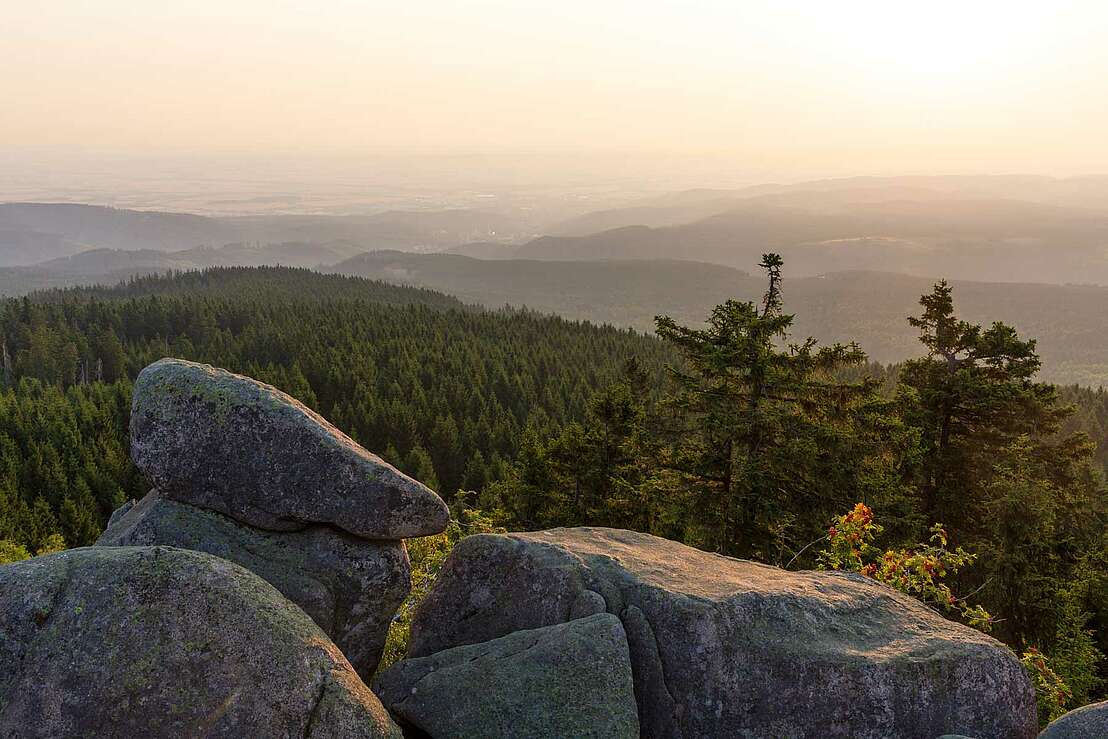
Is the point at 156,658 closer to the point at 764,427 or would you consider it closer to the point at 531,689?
the point at 531,689

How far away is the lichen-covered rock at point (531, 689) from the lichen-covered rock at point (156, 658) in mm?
1448

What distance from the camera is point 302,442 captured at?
10258 mm

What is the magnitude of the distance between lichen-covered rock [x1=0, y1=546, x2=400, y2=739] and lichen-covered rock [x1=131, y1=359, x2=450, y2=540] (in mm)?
2998

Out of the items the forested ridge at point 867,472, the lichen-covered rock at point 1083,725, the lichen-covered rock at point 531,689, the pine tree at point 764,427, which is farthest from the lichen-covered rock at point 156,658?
the pine tree at point 764,427

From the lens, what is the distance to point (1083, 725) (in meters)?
8.28

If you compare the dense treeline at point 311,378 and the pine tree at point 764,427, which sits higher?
the pine tree at point 764,427

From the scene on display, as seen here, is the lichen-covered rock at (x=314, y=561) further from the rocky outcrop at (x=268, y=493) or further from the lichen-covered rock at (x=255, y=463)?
the lichen-covered rock at (x=255, y=463)

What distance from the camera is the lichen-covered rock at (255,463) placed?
10.2 meters

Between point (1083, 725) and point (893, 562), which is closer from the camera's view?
point (1083, 725)

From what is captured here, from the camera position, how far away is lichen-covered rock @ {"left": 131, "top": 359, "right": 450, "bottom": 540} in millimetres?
10219

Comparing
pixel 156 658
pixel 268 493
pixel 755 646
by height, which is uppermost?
pixel 268 493

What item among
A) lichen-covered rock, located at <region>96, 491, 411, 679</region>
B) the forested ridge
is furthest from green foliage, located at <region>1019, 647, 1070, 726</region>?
lichen-covered rock, located at <region>96, 491, 411, 679</region>

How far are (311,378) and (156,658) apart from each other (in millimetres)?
100916

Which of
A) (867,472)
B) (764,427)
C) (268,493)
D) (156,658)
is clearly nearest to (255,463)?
(268,493)
